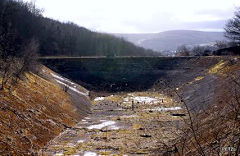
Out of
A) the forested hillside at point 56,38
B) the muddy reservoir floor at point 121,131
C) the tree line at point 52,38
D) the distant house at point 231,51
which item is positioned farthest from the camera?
the forested hillside at point 56,38

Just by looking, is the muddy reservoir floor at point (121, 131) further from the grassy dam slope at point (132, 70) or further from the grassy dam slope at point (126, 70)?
the grassy dam slope at point (126, 70)

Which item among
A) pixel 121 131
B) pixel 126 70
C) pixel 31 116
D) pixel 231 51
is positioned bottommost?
pixel 121 131

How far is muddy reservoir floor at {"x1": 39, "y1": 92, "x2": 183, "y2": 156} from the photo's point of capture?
50.2 ft

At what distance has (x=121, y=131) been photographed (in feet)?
66.1

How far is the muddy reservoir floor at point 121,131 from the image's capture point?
15.3 metres

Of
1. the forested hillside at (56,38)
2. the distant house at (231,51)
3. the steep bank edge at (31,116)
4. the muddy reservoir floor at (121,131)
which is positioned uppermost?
the forested hillside at (56,38)

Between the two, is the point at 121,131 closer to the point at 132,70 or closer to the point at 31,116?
the point at 31,116

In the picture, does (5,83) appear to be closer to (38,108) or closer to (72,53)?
(38,108)

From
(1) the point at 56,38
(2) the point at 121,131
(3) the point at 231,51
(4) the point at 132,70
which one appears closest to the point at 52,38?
(1) the point at 56,38

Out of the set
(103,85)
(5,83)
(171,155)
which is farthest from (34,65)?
(171,155)

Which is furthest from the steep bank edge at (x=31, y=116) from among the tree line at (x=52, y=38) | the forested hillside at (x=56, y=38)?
the forested hillside at (x=56, y=38)

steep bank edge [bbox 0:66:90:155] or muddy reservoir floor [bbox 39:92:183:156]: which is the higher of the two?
steep bank edge [bbox 0:66:90:155]

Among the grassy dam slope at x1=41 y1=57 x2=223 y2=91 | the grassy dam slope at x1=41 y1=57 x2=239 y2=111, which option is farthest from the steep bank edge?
the grassy dam slope at x1=41 y1=57 x2=223 y2=91

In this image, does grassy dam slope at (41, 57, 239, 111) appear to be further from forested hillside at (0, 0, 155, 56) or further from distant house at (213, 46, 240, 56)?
forested hillside at (0, 0, 155, 56)
